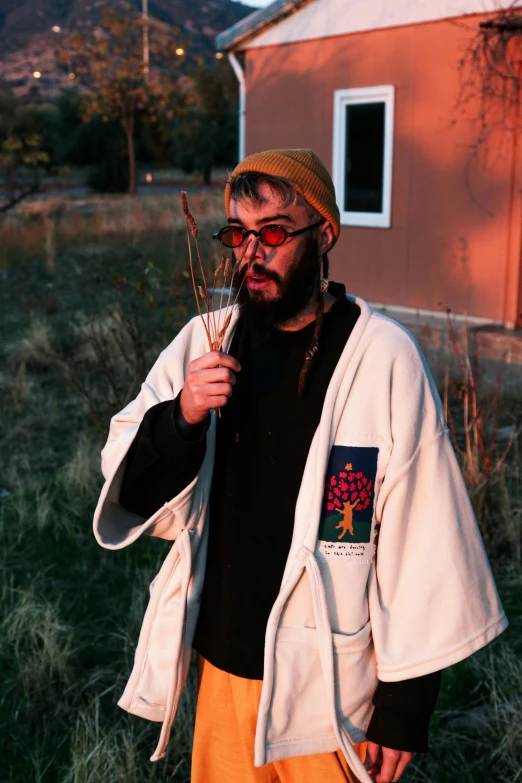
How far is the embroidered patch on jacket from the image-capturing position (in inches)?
71.3

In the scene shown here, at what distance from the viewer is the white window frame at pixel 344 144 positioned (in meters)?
8.43

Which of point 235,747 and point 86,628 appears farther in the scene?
point 86,628

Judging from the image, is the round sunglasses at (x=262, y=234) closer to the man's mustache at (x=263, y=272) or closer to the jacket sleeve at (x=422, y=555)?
the man's mustache at (x=263, y=272)

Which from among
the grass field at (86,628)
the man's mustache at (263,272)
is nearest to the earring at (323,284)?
the man's mustache at (263,272)

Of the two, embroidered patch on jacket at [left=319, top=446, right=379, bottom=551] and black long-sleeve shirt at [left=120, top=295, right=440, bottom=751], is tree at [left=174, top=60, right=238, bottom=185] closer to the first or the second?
black long-sleeve shirt at [left=120, top=295, right=440, bottom=751]

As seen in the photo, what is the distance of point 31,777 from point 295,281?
7.05 ft

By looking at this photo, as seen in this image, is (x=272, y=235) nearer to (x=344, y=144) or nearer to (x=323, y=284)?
(x=323, y=284)

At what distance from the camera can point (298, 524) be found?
5.96 ft

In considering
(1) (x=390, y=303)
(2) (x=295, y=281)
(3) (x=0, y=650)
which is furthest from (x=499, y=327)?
(2) (x=295, y=281)

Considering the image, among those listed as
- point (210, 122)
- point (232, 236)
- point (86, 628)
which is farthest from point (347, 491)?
point (210, 122)

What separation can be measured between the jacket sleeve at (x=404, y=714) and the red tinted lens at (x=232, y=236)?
102 centimetres

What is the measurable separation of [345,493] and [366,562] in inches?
6.2

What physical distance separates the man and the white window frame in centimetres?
681

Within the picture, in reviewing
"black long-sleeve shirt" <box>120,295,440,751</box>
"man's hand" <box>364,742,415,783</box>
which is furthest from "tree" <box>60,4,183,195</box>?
"man's hand" <box>364,742,415,783</box>
